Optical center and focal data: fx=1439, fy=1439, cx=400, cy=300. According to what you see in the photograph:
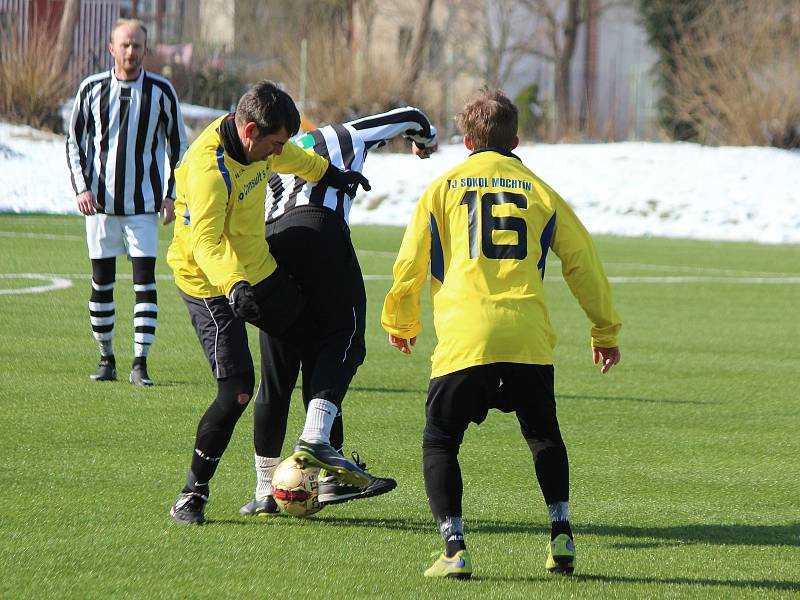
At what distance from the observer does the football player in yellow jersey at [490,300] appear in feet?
16.8

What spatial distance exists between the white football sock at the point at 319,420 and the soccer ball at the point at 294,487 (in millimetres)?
130

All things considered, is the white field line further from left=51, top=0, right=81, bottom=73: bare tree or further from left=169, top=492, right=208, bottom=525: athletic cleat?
left=169, top=492, right=208, bottom=525: athletic cleat

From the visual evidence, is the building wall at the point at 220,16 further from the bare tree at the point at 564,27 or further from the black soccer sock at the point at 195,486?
the black soccer sock at the point at 195,486

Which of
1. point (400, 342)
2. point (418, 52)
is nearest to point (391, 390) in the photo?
point (400, 342)

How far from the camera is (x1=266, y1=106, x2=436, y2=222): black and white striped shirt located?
6402 millimetres

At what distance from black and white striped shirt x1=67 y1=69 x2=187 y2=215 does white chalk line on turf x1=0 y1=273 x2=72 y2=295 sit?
470cm

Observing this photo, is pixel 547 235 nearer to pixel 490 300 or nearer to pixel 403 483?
pixel 490 300

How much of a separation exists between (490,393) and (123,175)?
502 centimetres

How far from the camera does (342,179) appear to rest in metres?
6.32

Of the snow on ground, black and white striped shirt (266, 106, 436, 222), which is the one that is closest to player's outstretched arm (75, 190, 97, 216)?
black and white striped shirt (266, 106, 436, 222)

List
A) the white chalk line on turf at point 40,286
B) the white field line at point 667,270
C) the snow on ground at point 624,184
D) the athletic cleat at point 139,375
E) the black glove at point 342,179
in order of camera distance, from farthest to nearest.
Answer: the snow on ground at point 624,184 → the white field line at point 667,270 → the white chalk line on turf at point 40,286 → the athletic cleat at point 139,375 → the black glove at point 342,179

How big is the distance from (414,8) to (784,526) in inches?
1738

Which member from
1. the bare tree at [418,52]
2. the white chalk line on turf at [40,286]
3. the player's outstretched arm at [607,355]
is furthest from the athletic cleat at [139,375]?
the bare tree at [418,52]

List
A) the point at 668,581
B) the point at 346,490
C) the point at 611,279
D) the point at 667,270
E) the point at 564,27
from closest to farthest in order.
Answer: the point at 668,581
the point at 346,490
the point at 611,279
the point at 667,270
the point at 564,27
